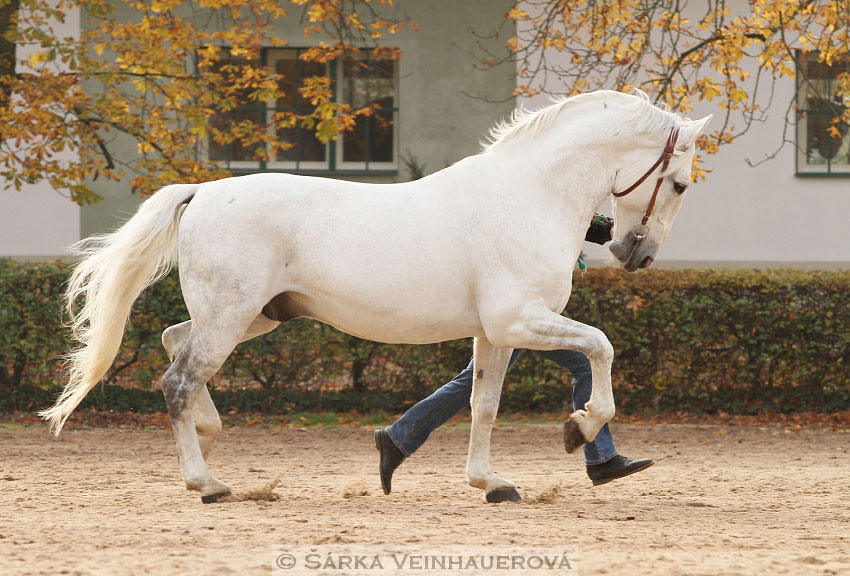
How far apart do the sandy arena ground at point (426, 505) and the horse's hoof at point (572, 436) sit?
0.33 metres

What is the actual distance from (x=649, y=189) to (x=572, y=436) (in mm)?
1242

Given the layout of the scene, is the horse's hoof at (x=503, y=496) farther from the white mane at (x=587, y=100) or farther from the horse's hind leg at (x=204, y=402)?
the white mane at (x=587, y=100)

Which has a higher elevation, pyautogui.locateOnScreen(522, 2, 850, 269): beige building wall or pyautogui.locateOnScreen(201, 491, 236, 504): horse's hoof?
pyautogui.locateOnScreen(522, 2, 850, 269): beige building wall

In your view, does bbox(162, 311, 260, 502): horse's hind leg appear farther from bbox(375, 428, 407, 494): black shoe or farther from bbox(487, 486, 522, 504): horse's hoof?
bbox(487, 486, 522, 504): horse's hoof

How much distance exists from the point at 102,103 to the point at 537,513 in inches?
247

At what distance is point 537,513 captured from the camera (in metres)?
5.02

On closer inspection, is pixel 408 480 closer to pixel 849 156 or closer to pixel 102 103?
pixel 102 103

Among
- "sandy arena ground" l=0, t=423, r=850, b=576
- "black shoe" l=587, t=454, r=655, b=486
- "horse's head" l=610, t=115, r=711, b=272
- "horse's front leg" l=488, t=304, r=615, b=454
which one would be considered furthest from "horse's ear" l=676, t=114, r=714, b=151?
"sandy arena ground" l=0, t=423, r=850, b=576

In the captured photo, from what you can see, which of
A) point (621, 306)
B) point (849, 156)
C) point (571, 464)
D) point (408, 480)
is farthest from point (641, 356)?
point (849, 156)

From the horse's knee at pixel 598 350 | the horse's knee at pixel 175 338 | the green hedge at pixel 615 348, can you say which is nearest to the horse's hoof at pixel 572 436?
the horse's knee at pixel 598 350

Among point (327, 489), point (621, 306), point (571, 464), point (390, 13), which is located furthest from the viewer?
point (390, 13)

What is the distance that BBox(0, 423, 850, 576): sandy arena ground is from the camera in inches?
160

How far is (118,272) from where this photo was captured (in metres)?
5.41

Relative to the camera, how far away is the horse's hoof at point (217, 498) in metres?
5.17
